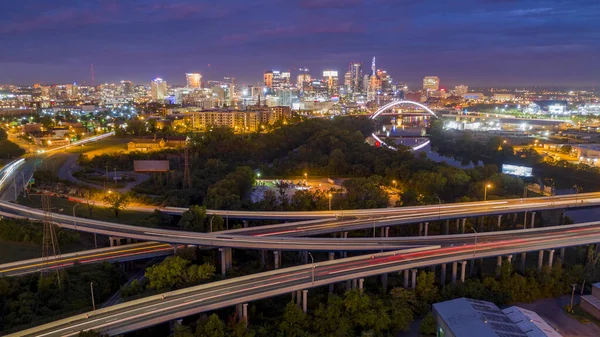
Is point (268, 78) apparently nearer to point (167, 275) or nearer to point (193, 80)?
point (193, 80)

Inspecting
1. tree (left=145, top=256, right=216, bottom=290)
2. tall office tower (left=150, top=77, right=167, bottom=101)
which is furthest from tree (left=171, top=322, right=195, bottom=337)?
tall office tower (left=150, top=77, right=167, bottom=101)

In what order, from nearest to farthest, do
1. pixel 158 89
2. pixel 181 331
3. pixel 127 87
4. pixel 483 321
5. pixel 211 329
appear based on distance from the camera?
1. pixel 181 331
2. pixel 211 329
3. pixel 483 321
4. pixel 158 89
5. pixel 127 87

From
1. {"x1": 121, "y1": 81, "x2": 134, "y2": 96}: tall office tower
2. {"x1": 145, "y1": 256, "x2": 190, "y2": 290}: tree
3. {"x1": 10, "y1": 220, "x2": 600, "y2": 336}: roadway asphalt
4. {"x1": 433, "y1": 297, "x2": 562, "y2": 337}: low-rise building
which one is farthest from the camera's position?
{"x1": 121, "y1": 81, "x2": 134, "y2": 96}: tall office tower

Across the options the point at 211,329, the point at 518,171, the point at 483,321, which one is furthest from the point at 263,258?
the point at 518,171

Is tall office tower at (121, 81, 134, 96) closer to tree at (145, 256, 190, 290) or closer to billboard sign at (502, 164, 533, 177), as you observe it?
billboard sign at (502, 164, 533, 177)

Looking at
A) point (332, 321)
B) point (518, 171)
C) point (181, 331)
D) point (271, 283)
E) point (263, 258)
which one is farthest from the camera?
point (518, 171)

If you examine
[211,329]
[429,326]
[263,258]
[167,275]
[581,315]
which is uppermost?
[167,275]
